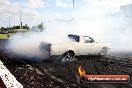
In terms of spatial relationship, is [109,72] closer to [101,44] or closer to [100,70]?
[100,70]

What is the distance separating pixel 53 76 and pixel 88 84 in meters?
2.29

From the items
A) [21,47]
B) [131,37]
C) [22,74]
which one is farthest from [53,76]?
[131,37]

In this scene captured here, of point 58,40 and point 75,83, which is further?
point 58,40

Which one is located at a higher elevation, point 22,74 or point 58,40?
point 58,40

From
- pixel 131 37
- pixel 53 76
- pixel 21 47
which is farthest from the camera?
pixel 131 37

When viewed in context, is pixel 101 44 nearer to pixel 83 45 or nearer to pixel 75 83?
pixel 83 45

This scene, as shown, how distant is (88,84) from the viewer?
10.3 m

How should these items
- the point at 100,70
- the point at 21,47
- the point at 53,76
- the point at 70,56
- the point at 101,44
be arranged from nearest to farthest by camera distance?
the point at 53,76, the point at 100,70, the point at 70,56, the point at 101,44, the point at 21,47

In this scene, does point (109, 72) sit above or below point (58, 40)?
below

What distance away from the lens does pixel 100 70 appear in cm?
1347

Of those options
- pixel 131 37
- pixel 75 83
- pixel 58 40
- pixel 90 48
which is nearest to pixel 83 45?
pixel 90 48

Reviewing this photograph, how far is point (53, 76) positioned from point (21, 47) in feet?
29.3

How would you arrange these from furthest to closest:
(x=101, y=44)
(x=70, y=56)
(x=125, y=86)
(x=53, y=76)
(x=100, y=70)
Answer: (x=101, y=44), (x=70, y=56), (x=100, y=70), (x=53, y=76), (x=125, y=86)

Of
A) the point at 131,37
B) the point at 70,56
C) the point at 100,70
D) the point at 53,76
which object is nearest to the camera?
the point at 53,76
